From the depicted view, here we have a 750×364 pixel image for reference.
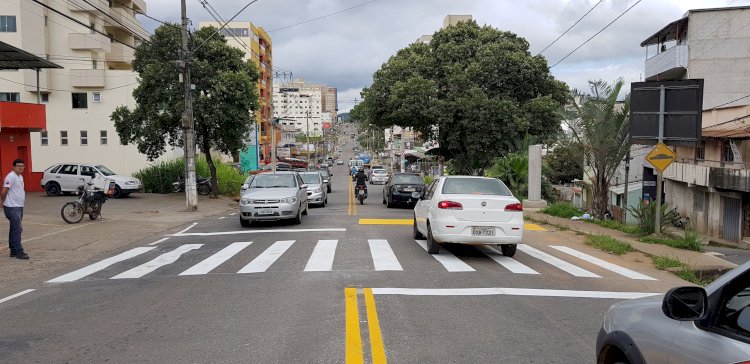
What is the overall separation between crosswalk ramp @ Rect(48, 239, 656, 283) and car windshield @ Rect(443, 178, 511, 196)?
1.24m

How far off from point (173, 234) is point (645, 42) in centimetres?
2993

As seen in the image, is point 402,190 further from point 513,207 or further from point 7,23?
point 7,23

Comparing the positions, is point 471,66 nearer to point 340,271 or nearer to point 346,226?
point 346,226

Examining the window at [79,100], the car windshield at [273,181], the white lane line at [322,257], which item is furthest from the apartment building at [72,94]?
the white lane line at [322,257]

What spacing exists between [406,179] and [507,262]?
15089 millimetres

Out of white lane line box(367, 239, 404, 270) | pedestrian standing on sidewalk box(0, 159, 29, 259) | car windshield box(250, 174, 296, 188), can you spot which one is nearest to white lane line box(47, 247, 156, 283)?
pedestrian standing on sidewalk box(0, 159, 29, 259)

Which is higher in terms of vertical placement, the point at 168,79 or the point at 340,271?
the point at 168,79

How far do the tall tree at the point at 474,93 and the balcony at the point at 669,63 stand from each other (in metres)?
5.62

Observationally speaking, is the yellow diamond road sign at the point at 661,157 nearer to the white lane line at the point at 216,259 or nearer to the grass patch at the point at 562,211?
the grass patch at the point at 562,211

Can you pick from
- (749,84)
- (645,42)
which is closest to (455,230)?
(749,84)

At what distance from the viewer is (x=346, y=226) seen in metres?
16.7

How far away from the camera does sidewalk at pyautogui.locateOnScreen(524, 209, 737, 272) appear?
1042 centimetres

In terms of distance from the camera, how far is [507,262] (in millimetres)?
10719

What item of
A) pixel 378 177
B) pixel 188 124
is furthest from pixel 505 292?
pixel 378 177
